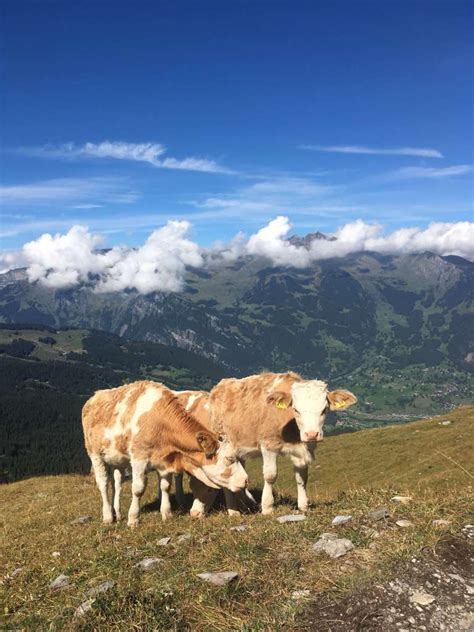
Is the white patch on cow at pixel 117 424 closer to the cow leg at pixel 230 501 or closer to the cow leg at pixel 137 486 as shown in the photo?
the cow leg at pixel 137 486

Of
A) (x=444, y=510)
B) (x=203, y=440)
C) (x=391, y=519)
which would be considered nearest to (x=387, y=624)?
(x=391, y=519)

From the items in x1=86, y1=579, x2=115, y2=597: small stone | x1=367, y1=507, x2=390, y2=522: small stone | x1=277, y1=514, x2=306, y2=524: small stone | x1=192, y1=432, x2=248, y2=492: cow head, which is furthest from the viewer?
x1=192, y1=432, x2=248, y2=492: cow head

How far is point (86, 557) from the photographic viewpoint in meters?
10.6

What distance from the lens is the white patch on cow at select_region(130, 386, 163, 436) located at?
16766mm

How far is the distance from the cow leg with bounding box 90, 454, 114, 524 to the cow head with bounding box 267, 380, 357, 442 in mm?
7444

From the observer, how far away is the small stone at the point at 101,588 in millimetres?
8016

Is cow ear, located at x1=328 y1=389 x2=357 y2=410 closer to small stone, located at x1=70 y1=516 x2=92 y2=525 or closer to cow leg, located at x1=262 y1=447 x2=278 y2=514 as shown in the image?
cow leg, located at x1=262 y1=447 x2=278 y2=514

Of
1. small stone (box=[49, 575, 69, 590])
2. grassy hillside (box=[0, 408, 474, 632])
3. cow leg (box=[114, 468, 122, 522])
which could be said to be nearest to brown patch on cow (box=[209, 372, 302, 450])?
grassy hillside (box=[0, 408, 474, 632])

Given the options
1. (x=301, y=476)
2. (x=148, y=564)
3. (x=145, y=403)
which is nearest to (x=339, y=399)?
(x=301, y=476)

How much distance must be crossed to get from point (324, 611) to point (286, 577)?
3.76ft

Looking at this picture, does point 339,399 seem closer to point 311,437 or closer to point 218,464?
point 311,437

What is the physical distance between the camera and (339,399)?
614 inches

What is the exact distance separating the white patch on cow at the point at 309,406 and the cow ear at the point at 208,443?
2.80 m

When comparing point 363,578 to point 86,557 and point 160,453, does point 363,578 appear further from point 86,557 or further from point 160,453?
point 160,453
